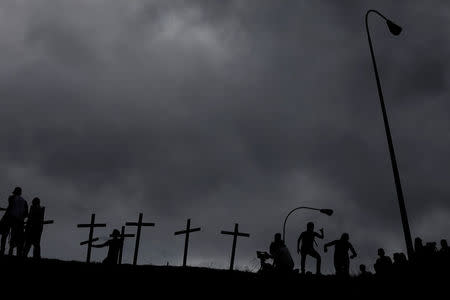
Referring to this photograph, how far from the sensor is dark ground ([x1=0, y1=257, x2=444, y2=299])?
1416 cm

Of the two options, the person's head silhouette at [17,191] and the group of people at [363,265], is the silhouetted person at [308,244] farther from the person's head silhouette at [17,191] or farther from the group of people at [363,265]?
the person's head silhouette at [17,191]

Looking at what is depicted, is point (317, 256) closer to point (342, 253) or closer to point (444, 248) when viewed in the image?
point (342, 253)

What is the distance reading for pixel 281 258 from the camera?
64.8ft

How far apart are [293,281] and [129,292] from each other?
4815mm

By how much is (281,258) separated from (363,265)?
4.27 m

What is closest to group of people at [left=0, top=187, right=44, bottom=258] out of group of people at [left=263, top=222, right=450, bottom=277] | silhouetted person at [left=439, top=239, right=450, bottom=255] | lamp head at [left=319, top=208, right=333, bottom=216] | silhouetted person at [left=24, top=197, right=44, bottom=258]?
silhouetted person at [left=24, top=197, right=44, bottom=258]

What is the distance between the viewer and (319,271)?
2195 cm

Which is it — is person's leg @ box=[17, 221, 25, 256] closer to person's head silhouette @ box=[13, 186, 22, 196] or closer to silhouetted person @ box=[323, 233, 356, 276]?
person's head silhouette @ box=[13, 186, 22, 196]

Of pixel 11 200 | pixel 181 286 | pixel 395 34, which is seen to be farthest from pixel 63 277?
pixel 395 34

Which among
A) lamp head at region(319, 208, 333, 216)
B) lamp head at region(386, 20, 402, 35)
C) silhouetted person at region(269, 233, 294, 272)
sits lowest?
silhouetted person at region(269, 233, 294, 272)

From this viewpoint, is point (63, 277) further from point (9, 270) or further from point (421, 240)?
point (421, 240)

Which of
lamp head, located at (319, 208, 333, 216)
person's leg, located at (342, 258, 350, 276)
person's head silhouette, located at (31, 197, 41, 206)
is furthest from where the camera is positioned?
lamp head, located at (319, 208, 333, 216)

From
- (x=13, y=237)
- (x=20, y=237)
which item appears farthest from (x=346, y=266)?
(x=13, y=237)

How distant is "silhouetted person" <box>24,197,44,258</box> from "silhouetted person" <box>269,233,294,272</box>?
769 cm
